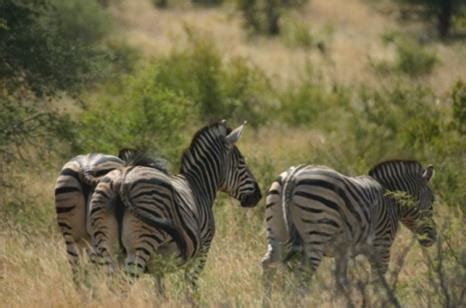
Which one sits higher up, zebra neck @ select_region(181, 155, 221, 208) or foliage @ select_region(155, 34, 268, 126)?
zebra neck @ select_region(181, 155, 221, 208)

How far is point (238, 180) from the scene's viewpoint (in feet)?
35.7

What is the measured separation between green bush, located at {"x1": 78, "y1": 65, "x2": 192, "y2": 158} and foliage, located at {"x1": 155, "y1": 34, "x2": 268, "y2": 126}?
519 cm

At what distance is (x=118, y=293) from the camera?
26.9 ft

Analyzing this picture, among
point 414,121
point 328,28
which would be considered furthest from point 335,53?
point 414,121

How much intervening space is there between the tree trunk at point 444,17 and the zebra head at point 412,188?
3149 cm

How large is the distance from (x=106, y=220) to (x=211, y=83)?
13.3 m

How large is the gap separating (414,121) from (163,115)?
4.08 m

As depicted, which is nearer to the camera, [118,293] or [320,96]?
[118,293]

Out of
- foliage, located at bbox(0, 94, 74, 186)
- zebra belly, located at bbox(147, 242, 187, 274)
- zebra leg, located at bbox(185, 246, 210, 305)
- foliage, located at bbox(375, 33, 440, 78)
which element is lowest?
foliage, located at bbox(375, 33, 440, 78)

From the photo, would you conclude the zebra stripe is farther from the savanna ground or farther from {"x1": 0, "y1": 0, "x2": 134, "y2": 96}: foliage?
{"x1": 0, "y1": 0, "x2": 134, "y2": 96}: foliage

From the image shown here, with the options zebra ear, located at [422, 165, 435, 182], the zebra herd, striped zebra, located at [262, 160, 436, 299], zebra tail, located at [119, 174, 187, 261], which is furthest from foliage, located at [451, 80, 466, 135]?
zebra tail, located at [119, 174, 187, 261]

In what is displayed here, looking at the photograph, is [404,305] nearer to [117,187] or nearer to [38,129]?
[117,187]

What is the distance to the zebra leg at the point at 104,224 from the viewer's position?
876 centimetres

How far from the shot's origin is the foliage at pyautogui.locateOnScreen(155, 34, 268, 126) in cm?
2166
